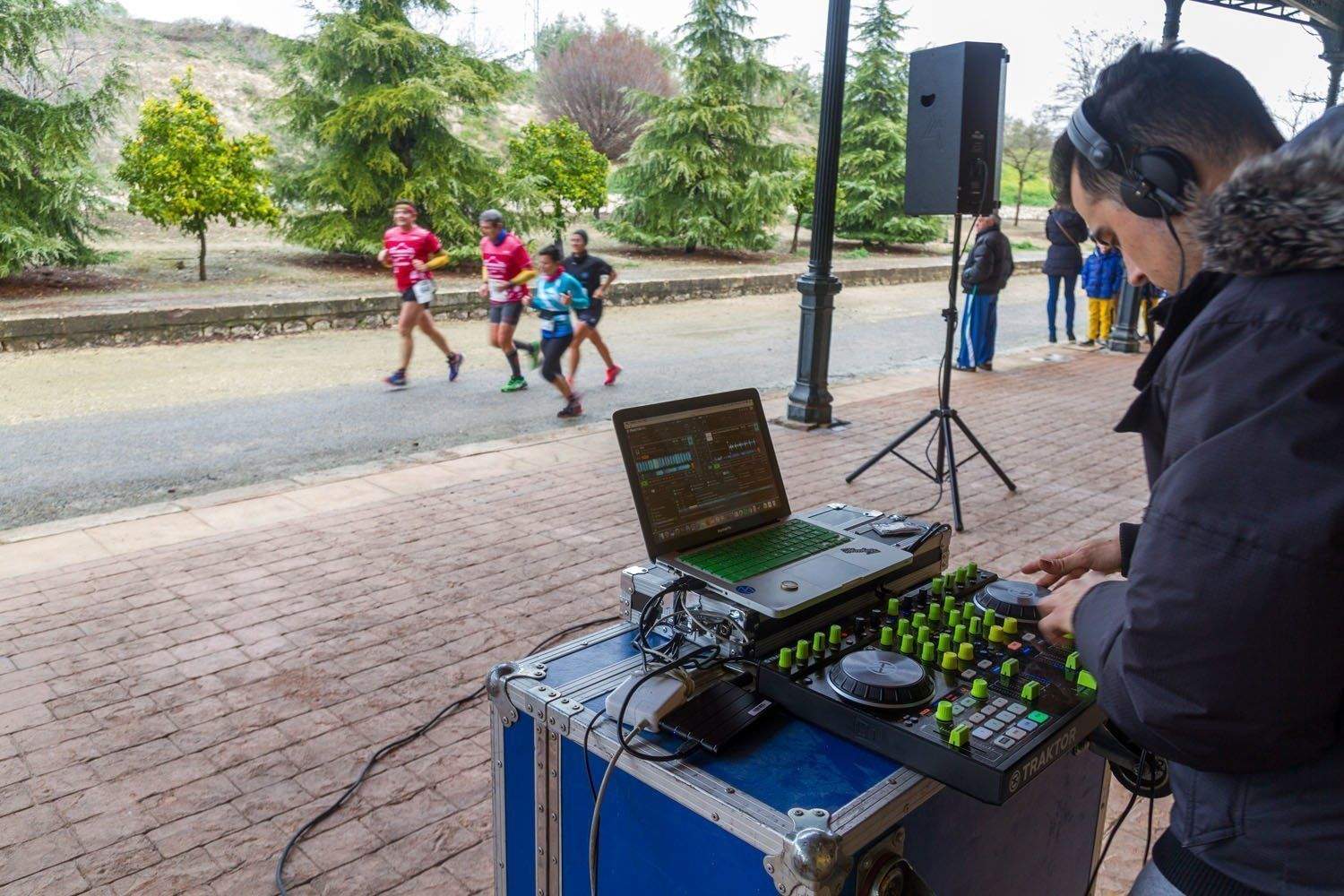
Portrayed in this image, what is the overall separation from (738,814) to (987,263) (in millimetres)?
10504

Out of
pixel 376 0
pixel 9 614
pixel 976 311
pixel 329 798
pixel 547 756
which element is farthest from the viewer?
pixel 376 0

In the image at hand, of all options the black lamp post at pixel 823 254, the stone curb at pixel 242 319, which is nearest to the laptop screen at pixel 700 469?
the black lamp post at pixel 823 254

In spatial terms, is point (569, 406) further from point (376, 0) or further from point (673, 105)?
point (673, 105)

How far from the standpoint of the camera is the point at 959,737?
4.95 ft

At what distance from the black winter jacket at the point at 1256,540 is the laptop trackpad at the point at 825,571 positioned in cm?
75

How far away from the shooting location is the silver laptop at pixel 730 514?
6.54 feet

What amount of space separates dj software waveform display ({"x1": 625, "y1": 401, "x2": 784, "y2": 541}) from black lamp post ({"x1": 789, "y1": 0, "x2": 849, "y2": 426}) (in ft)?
18.5

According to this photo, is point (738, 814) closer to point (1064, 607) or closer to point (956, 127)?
point (1064, 607)

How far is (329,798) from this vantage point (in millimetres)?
3168

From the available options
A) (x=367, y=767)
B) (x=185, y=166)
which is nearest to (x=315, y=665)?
(x=367, y=767)

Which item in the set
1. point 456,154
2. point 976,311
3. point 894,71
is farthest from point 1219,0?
point 894,71

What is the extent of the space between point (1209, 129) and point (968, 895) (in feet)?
4.65

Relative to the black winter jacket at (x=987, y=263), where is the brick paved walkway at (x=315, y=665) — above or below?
below

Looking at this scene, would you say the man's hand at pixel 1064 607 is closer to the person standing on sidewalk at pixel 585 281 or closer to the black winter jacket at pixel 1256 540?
the black winter jacket at pixel 1256 540
